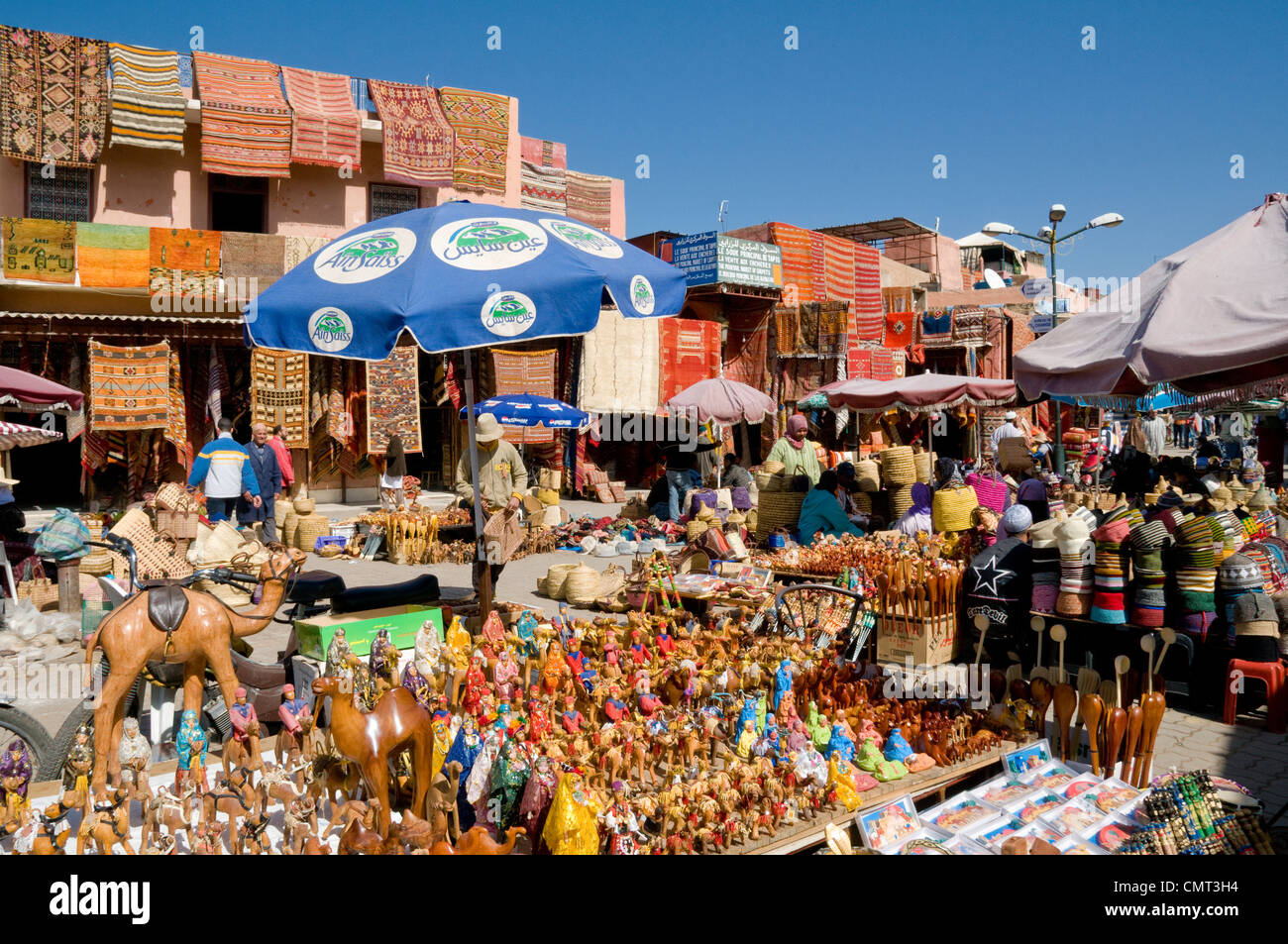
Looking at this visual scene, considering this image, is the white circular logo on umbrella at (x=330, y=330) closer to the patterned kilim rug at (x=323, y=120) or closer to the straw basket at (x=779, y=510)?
the straw basket at (x=779, y=510)

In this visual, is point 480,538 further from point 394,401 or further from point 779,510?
point 394,401

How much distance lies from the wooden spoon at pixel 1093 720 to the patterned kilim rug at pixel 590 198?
625 inches

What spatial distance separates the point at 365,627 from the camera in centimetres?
434

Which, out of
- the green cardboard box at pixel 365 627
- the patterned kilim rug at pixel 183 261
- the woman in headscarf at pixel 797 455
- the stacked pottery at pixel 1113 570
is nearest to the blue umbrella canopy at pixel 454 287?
the green cardboard box at pixel 365 627

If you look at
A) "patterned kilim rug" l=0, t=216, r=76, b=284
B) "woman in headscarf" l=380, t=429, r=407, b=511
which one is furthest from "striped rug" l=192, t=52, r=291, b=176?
"woman in headscarf" l=380, t=429, r=407, b=511

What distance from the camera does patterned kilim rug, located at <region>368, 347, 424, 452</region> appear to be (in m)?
14.4

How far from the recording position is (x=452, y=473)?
1670cm

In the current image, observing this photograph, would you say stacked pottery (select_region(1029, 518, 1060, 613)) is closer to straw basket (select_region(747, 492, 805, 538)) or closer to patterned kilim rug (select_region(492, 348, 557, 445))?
straw basket (select_region(747, 492, 805, 538))

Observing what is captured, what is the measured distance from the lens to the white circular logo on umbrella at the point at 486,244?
3918 millimetres

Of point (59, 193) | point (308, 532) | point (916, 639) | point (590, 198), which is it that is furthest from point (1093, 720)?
point (590, 198)

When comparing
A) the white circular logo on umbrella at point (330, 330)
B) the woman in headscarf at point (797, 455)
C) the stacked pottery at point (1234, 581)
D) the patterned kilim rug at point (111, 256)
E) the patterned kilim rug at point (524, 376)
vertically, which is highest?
the patterned kilim rug at point (111, 256)

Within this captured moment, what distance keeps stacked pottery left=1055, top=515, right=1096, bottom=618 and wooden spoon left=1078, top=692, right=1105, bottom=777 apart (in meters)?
1.64
